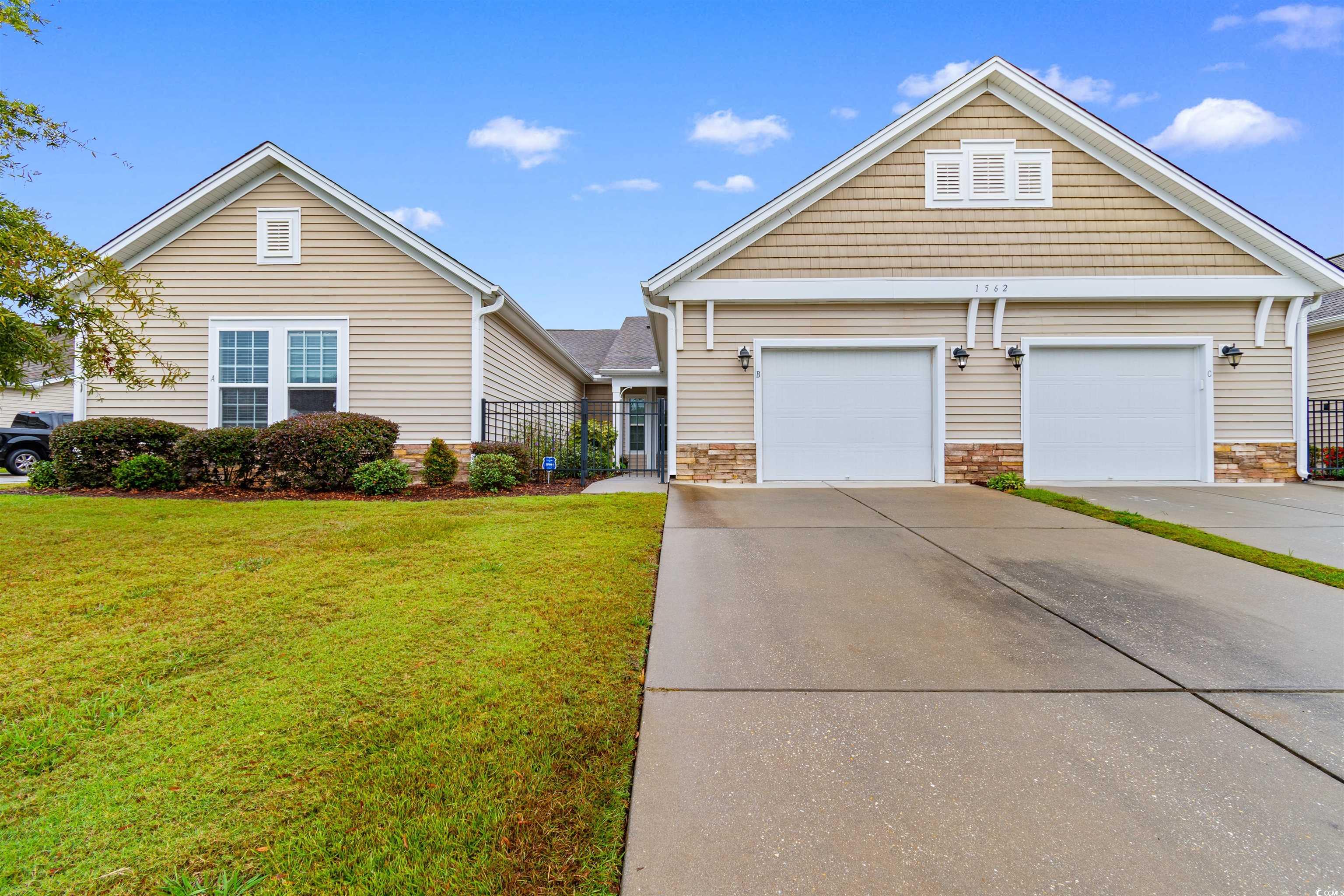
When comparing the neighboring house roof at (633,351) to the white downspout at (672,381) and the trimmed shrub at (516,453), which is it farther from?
the trimmed shrub at (516,453)

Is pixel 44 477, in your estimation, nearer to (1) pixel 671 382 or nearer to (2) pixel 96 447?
(2) pixel 96 447

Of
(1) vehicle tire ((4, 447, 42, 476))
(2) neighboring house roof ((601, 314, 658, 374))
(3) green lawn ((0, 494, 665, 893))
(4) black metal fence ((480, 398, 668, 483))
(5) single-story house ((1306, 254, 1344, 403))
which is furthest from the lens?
(2) neighboring house roof ((601, 314, 658, 374))

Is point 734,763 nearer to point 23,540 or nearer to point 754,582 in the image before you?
point 754,582

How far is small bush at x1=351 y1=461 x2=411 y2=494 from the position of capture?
761 cm

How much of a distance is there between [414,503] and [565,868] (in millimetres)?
6281

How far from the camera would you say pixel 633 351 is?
55.0ft

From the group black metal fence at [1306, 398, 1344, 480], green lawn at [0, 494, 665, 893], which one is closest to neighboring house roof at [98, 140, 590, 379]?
green lawn at [0, 494, 665, 893]

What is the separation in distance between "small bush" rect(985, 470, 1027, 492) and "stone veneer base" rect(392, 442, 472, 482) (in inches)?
330

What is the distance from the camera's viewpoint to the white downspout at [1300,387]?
8.48m

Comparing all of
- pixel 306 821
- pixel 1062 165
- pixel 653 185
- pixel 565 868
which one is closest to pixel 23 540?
pixel 306 821

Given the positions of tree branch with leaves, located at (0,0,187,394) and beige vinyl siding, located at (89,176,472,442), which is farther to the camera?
beige vinyl siding, located at (89,176,472,442)

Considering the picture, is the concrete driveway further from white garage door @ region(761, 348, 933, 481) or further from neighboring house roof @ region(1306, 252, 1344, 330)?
neighboring house roof @ region(1306, 252, 1344, 330)

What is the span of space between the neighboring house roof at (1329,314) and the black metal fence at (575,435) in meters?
13.1

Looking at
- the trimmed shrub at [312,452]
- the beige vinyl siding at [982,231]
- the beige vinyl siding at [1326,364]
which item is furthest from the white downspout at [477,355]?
the beige vinyl siding at [1326,364]
